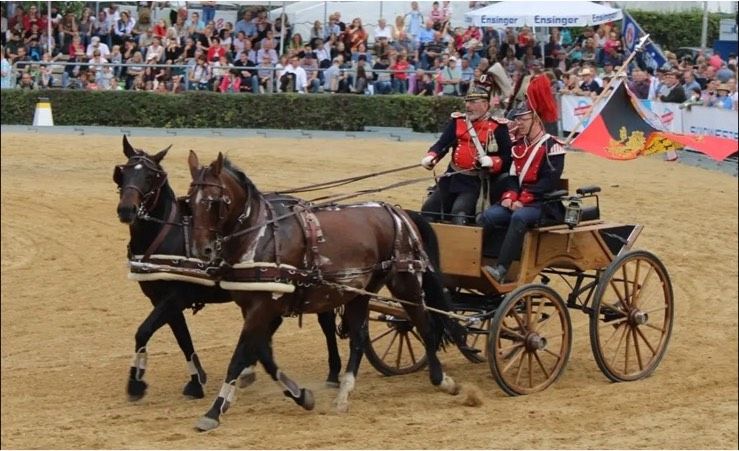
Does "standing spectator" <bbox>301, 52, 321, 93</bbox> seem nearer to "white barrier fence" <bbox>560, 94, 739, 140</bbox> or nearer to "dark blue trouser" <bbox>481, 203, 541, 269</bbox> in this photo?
"white barrier fence" <bbox>560, 94, 739, 140</bbox>

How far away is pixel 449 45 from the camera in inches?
938

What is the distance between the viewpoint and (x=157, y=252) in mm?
8695

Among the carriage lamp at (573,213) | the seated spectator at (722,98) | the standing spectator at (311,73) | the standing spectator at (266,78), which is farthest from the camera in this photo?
the standing spectator at (311,73)

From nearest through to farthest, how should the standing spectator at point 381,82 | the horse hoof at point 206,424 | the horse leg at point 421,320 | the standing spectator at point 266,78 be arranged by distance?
the horse hoof at point 206,424
the horse leg at point 421,320
the standing spectator at point 266,78
the standing spectator at point 381,82

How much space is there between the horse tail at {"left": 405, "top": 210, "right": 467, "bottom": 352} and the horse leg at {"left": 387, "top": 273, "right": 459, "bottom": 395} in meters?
0.05

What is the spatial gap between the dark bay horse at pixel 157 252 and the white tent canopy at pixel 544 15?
1445 centimetres

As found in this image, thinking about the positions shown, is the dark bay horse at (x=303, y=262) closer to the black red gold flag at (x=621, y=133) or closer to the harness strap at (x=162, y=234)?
the harness strap at (x=162, y=234)

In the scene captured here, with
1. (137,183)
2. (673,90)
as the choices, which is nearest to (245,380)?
(137,183)

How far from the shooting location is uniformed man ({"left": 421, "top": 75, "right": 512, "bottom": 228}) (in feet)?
30.9

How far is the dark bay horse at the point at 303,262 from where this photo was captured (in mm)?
7969

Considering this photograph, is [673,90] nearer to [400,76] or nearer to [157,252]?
[400,76]

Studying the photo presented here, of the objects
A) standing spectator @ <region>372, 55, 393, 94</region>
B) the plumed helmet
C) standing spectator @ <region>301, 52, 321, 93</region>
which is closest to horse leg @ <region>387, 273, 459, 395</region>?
the plumed helmet

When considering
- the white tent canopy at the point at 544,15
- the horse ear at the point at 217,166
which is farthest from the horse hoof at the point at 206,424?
the white tent canopy at the point at 544,15

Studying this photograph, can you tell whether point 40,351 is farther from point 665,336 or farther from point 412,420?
point 665,336
